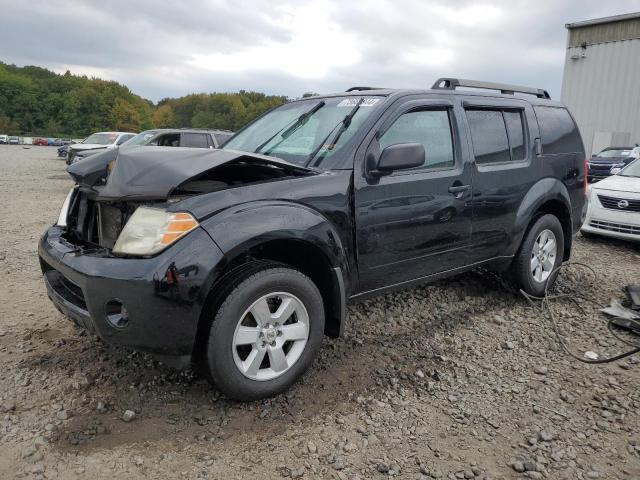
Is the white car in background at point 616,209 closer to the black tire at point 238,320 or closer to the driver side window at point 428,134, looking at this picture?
the driver side window at point 428,134

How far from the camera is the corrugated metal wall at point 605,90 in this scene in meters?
20.3

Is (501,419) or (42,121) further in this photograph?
(42,121)

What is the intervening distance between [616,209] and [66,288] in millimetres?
7198

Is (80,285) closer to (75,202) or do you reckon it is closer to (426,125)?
(75,202)

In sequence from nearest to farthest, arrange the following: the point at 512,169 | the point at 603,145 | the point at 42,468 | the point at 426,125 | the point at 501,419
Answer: the point at 42,468
the point at 501,419
the point at 426,125
the point at 512,169
the point at 603,145

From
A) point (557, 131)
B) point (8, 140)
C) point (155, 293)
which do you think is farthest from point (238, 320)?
point (8, 140)

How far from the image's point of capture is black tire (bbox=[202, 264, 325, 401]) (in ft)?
8.14

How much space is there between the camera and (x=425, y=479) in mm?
2227

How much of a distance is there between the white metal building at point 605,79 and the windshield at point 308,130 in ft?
70.2

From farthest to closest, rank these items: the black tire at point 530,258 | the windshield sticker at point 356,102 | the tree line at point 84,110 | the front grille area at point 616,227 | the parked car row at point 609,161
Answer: the tree line at point 84,110
the parked car row at point 609,161
the front grille area at point 616,227
the black tire at point 530,258
the windshield sticker at point 356,102

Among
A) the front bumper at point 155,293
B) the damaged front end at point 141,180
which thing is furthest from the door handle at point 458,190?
the front bumper at point 155,293

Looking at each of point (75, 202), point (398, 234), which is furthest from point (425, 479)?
point (75, 202)

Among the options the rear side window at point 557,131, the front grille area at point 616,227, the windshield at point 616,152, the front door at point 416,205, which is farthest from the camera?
the windshield at point 616,152

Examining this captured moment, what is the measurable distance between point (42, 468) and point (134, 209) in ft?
4.36
